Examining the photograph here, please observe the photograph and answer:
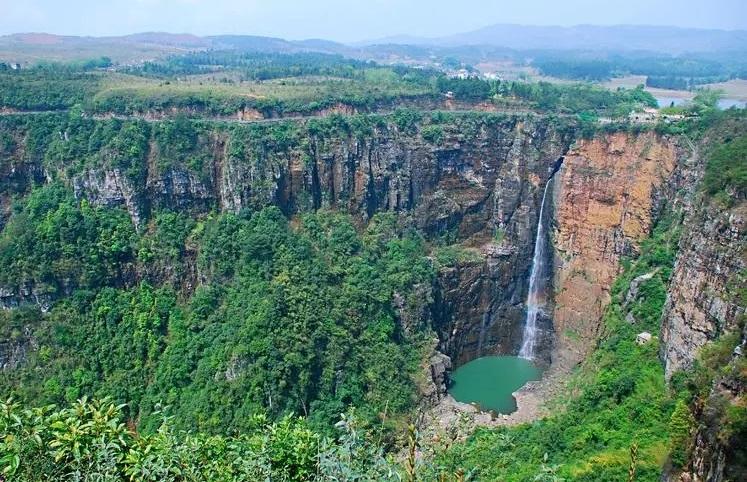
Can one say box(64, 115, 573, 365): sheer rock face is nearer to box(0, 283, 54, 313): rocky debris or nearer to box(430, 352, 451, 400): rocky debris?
box(430, 352, 451, 400): rocky debris

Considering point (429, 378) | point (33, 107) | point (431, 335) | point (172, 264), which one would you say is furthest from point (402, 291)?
point (33, 107)

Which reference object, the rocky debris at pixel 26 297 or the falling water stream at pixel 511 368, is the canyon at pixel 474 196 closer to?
the rocky debris at pixel 26 297

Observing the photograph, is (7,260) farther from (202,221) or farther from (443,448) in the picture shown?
(443,448)

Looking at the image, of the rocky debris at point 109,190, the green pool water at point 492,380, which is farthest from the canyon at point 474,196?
the green pool water at point 492,380

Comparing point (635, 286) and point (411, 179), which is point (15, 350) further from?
point (635, 286)

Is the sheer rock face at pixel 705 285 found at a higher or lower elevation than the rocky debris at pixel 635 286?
higher

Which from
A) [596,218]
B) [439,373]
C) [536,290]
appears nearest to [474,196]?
[536,290]

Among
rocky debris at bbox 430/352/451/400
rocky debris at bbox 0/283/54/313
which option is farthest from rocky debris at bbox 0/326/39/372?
rocky debris at bbox 430/352/451/400
